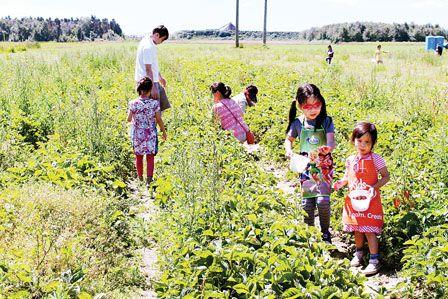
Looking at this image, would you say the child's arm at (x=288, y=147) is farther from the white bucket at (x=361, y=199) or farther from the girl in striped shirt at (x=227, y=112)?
the girl in striped shirt at (x=227, y=112)

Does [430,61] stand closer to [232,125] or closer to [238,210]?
[232,125]

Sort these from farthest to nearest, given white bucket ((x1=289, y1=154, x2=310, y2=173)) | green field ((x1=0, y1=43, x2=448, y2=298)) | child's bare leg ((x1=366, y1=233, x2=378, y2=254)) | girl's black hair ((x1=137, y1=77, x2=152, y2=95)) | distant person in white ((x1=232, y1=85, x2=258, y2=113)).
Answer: distant person in white ((x1=232, y1=85, x2=258, y2=113)) → girl's black hair ((x1=137, y1=77, x2=152, y2=95)) → white bucket ((x1=289, y1=154, x2=310, y2=173)) → child's bare leg ((x1=366, y1=233, x2=378, y2=254)) → green field ((x1=0, y1=43, x2=448, y2=298))

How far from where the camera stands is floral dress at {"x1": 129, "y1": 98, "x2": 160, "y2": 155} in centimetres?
657

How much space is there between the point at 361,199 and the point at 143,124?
3139 millimetres

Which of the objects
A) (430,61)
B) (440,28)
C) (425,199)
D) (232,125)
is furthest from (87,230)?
(440,28)


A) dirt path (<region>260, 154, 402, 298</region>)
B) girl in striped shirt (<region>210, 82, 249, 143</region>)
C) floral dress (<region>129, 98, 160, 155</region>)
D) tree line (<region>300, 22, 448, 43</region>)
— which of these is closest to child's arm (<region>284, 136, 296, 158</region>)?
dirt path (<region>260, 154, 402, 298</region>)

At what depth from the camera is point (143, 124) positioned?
661 cm

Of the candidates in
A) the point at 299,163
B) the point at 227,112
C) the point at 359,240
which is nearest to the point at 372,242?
the point at 359,240

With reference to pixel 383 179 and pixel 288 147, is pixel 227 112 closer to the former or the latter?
pixel 288 147

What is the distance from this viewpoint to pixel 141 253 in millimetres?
4641

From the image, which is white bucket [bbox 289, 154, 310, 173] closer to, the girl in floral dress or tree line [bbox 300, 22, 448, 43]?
the girl in floral dress

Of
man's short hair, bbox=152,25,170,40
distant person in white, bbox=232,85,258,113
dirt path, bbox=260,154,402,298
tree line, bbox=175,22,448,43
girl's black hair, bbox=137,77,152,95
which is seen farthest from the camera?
tree line, bbox=175,22,448,43

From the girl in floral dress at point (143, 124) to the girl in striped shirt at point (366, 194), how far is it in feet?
9.43

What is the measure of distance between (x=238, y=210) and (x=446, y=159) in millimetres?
2472
